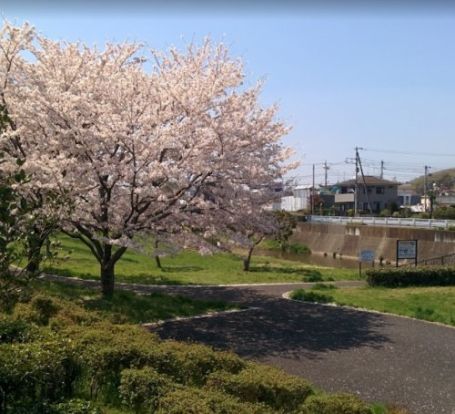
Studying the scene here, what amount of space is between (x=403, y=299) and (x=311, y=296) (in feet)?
10.9

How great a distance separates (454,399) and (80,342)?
5880 mm

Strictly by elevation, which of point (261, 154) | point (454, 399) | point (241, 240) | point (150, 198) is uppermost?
point (261, 154)

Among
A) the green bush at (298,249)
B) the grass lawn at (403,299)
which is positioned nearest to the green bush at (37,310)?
the grass lawn at (403,299)

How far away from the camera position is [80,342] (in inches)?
285

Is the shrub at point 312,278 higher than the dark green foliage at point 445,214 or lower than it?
lower

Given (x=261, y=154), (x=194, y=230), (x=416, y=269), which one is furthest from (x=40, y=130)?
(x=416, y=269)

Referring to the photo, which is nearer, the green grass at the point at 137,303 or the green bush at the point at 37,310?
the green bush at the point at 37,310

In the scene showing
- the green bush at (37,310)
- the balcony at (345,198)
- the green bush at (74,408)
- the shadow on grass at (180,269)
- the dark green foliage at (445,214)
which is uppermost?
the balcony at (345,198)

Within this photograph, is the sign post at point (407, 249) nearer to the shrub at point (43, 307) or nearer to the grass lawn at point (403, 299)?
the grass lawn at point (403, 299)

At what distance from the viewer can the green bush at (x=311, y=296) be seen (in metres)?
18.1

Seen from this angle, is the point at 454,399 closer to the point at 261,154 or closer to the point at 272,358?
Result: the point at 272,358

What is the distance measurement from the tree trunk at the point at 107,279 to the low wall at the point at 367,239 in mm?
31511

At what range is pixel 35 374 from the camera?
5.91 meters

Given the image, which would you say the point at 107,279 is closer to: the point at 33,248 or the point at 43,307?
the point at 43,307
